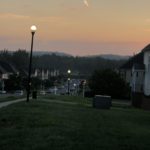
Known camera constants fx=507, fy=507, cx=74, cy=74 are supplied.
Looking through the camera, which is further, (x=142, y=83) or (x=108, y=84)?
(x=108, y=84)

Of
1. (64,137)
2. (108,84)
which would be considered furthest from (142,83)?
(64,137)

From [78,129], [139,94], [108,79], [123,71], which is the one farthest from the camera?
[123,71]

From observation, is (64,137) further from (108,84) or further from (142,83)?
(108,84)

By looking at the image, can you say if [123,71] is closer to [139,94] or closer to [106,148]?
[139,94]

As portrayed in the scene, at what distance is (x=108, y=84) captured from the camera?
76.4 m

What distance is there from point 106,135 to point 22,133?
2313 mm

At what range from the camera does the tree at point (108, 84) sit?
7625 cm

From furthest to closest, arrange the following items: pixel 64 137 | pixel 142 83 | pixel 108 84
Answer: pixel 108 84 → pixel 142 83 → pixel 64 137

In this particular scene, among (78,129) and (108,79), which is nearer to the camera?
(78,129)

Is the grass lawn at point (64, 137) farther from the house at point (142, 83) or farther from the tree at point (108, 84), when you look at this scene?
the tree at point (108, 84)

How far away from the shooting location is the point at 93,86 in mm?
78250

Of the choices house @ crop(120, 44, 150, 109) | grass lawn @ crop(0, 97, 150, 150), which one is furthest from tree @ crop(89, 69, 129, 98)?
grass lawn @ crop(0, 97, 150, 150)

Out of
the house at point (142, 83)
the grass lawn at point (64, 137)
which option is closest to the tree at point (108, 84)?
the house at point (142, 83)

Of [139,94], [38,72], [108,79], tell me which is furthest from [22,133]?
[38,72]
